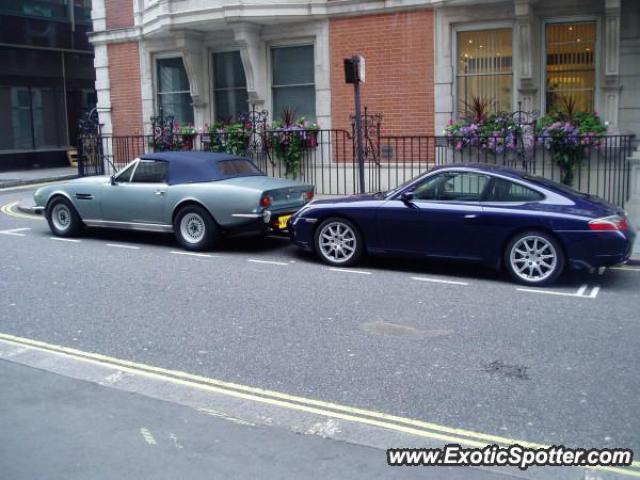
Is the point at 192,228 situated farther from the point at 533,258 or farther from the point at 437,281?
the point at 533,258

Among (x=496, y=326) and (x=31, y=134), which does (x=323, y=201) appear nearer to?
(x=496, y=326)

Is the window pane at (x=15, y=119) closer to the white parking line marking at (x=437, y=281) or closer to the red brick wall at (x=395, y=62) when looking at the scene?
the red brick wall at (x=395, y=62)

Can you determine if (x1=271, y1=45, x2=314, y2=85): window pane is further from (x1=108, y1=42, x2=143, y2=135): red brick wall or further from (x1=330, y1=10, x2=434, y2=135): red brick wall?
(x1=108, y1=42, x2=143, y2=135): red brick wall

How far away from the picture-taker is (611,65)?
13.2 m

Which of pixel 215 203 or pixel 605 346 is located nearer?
pixel 605 346

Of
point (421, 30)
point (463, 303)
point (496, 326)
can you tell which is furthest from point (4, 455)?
point (421, 30)

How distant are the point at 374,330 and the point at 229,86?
12058mm

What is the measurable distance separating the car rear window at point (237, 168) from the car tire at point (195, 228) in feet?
2.72

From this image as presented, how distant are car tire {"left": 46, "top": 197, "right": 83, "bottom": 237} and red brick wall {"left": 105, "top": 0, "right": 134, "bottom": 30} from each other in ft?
25.3

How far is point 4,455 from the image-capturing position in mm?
4523

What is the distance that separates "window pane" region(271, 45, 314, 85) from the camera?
54.9 feet

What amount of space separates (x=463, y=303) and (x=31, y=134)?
24530mm

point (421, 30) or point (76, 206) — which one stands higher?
point (421, 30)

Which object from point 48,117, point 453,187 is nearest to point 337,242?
point 453,187
